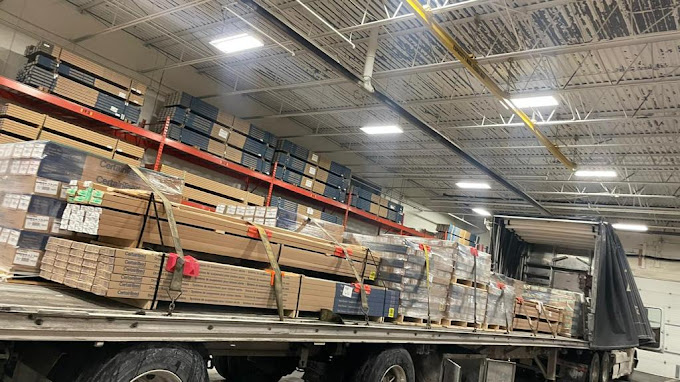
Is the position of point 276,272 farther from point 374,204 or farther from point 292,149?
point 374,204

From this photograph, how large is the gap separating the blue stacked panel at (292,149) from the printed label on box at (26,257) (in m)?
9.19

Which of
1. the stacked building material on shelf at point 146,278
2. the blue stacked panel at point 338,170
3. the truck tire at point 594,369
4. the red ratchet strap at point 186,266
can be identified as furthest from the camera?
the blue stacked panel at point 338,170

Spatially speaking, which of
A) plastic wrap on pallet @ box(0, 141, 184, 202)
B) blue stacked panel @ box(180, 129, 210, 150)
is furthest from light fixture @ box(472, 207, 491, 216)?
plastic wrap on pallet @ box(0, 141, 184, 202)

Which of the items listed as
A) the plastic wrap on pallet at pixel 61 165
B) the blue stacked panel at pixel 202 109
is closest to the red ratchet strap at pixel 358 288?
the plastic wrap on pallet at pixel 61 165

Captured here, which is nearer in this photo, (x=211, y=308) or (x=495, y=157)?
(x=211, y=308)

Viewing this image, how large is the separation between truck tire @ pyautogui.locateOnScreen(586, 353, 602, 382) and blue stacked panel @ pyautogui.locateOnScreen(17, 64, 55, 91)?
36.4 ft

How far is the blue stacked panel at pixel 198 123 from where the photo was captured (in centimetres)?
1046

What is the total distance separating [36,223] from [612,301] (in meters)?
8.52

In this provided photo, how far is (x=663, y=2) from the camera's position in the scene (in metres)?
7.00

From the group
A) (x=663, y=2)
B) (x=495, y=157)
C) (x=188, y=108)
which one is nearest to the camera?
(x=663, y=2)

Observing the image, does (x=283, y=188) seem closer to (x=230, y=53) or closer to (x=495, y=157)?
(x=230, y=53)

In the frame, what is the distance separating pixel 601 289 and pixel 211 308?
7.00 m

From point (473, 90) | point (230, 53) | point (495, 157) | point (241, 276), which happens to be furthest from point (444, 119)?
point (241, 276)

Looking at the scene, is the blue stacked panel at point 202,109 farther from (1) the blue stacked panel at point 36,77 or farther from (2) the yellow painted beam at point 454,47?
(2) the yellow painted beam at point 454,47
